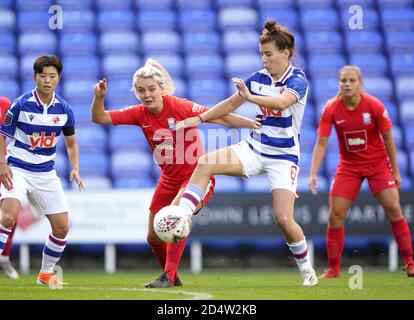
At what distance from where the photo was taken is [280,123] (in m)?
6.44

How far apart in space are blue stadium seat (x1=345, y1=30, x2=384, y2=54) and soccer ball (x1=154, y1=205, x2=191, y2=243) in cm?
892

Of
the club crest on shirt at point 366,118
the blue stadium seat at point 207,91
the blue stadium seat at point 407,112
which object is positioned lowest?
the club crest on shirt at point 366,118

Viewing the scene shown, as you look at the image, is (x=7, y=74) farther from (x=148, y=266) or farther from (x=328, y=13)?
(x=328, y=13)

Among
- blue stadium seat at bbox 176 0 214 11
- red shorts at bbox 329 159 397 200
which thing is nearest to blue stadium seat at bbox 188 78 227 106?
blue stadium seat at bbox 176 0 214 11

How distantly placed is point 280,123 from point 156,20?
8641 mm

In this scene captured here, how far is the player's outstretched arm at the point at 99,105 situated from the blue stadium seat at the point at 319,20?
8.22 meters

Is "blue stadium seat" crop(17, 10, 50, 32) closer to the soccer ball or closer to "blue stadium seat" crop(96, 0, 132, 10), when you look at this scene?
"blue stadium seat" crop(96, 0, 132, 10)

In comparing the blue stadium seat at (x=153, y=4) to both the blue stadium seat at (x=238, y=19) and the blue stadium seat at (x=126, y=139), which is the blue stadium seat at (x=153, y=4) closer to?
the blue stadium seat at (x=238, y=19)

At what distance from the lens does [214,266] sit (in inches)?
456

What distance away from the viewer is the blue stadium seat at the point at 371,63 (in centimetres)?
1387

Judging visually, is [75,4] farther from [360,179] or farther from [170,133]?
[170,133]

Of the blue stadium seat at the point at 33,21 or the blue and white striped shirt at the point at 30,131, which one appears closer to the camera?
the blue and white striped shirt at the point at 30,131

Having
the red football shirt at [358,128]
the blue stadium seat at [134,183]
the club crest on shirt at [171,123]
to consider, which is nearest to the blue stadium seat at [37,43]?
the blue stadium seat at [134,183]

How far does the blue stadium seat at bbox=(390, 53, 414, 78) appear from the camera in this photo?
1384 centimetres
